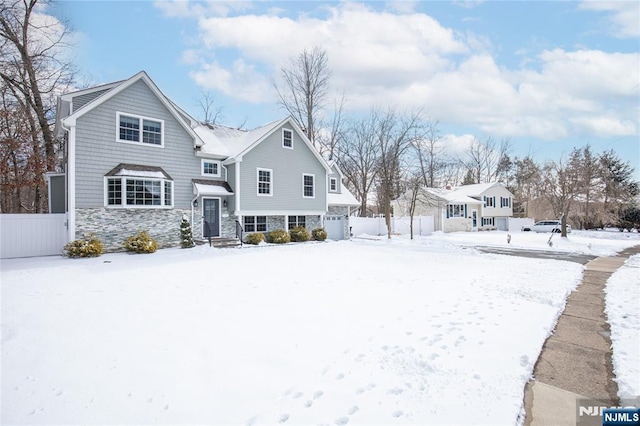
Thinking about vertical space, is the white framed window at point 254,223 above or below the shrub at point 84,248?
above

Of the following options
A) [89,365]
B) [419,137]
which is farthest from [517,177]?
[89,365]

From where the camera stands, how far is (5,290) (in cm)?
743

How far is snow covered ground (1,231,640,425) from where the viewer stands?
132 inches

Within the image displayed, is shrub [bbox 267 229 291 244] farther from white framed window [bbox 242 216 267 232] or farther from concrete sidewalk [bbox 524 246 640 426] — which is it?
concrete sidewalk [bbox 524 246 640 426]

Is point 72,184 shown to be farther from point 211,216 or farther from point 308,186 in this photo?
point 308,186

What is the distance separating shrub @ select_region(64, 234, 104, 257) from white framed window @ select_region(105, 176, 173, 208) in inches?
76.9

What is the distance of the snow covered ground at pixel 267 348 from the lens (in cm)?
335

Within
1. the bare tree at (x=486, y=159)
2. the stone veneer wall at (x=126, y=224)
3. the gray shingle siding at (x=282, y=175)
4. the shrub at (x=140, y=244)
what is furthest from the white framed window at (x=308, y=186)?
the bare tree at (x=486, y=159)

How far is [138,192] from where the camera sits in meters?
15.0

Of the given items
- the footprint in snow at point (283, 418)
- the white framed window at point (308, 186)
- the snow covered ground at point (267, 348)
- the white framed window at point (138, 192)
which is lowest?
the footprint in snow at point (283, 418)

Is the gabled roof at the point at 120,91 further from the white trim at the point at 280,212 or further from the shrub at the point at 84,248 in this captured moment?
the shrub at the point at 84,248

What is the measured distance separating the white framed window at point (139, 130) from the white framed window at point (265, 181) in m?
5.51

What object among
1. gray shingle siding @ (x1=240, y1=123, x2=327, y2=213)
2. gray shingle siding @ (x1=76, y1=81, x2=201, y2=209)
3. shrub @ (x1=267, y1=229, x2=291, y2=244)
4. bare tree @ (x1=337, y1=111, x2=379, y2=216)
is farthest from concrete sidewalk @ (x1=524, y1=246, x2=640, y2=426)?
bare tree @ (x1=337, y1=111, x2=379, y2=216)

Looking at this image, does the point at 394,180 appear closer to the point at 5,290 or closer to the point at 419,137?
the point at 419,137
